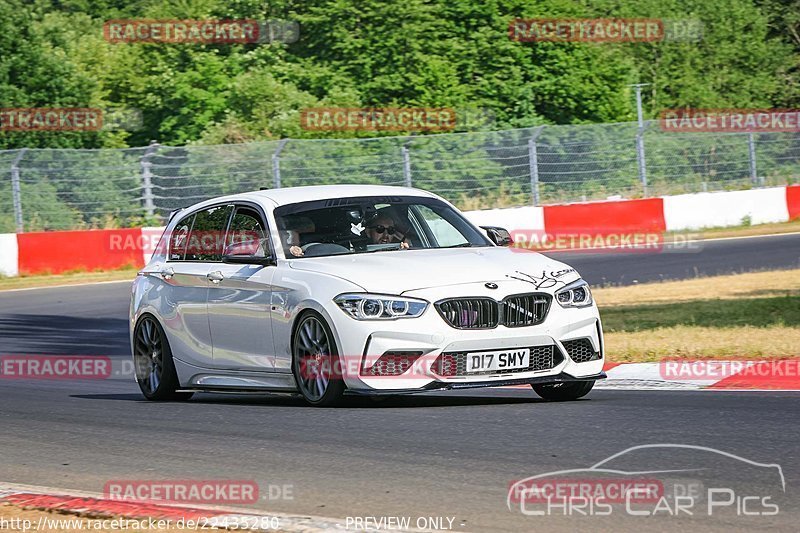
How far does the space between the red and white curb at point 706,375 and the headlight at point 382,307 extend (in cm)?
262

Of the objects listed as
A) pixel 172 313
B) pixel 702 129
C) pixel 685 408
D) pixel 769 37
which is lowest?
pixel 685 408

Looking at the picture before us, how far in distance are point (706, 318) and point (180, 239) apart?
644 cm

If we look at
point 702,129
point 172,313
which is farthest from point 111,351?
point 702,129

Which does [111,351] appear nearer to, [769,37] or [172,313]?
[172,313]

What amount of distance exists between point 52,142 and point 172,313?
29430 millimetres

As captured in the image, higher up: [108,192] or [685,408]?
[108,192]

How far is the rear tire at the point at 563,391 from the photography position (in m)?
9.73

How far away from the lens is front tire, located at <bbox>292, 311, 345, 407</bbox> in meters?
9.20

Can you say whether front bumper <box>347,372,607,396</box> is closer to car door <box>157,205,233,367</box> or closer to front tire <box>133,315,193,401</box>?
car door <box>157,205,233,367</box>

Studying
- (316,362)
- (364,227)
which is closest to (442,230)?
(364,227)

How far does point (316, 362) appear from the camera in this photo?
9320 millimetres

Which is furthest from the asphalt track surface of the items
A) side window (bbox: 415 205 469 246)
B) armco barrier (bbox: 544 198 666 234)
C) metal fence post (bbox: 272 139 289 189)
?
armco barrier (bbox: 544 198 666 234)

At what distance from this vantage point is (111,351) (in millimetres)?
16406

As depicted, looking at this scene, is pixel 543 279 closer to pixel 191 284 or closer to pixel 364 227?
pixel 364 227
